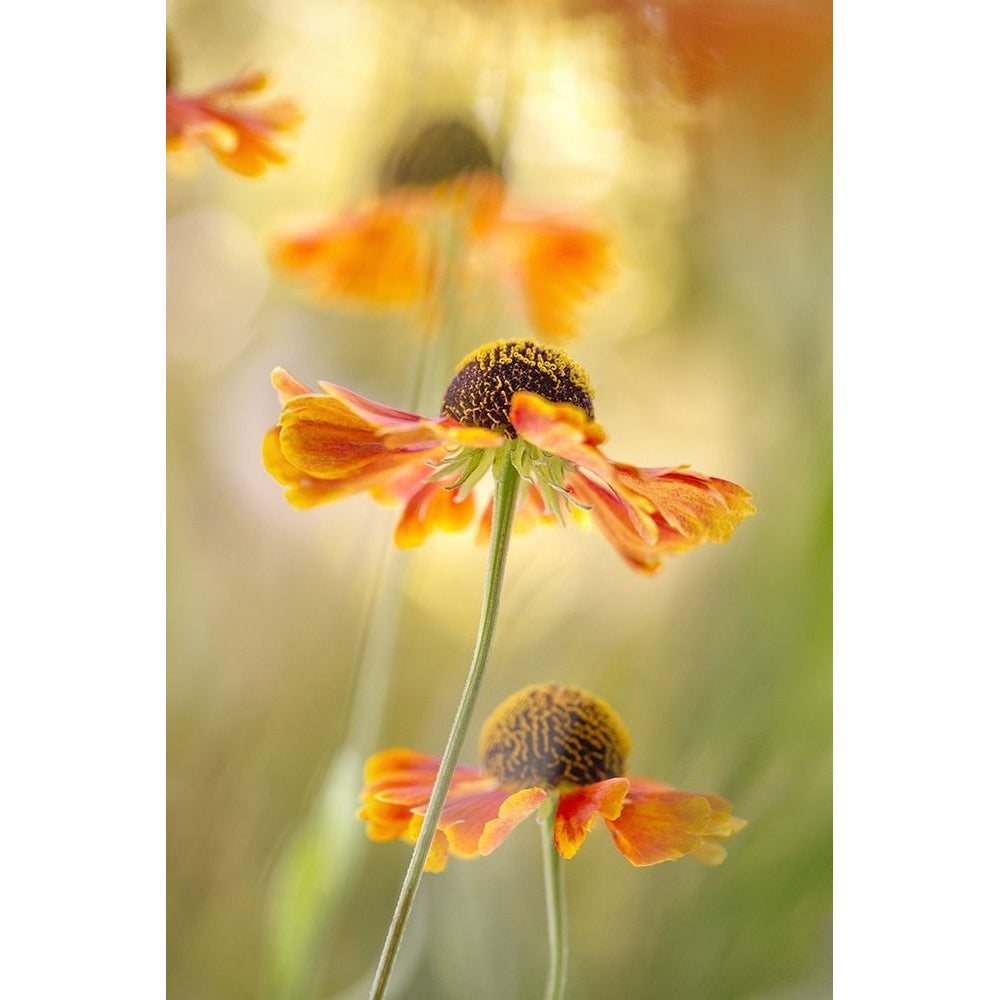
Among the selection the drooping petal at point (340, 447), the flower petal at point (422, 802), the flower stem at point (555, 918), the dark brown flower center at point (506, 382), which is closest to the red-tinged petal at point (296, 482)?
the drooping petal at point (340, 447)

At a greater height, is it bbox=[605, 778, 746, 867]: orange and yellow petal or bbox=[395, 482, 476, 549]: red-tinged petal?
bbox=[395, 482, 476, 549]: red-tinged petal

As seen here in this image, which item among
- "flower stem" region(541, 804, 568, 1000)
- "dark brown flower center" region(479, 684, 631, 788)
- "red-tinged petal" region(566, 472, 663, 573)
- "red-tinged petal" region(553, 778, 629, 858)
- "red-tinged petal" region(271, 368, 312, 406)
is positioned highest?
"red-tinged petal" region(271, 368, 312, 406)

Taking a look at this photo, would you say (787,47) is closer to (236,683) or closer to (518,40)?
(518,40)

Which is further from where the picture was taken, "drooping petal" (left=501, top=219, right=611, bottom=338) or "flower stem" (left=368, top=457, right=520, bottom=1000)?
"drooping petal" (left=501, top=219, right=611, bottom=338)

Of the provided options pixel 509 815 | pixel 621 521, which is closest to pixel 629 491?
pixel 621 521

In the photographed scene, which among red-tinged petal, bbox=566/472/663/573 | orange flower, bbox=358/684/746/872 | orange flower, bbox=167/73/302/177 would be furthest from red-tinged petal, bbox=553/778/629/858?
orange flower, bbox=167/73/302/177

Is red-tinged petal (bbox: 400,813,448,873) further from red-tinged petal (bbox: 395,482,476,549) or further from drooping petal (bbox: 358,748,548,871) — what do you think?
red-tinged petal (bbox: 395,482,476,549)
